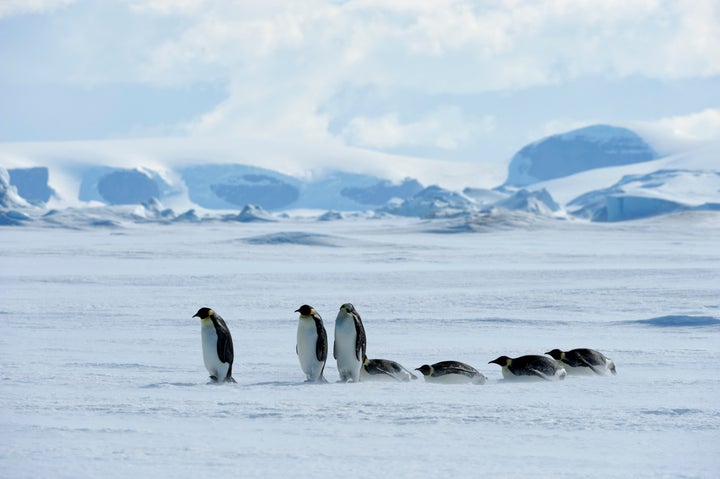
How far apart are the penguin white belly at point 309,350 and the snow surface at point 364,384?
0.21m

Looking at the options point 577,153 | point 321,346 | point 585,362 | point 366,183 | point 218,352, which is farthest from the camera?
point 577,153

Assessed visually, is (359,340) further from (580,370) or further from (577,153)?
(577,153)

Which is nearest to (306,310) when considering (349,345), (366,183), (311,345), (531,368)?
(311,345)

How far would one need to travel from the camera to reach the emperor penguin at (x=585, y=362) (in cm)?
652

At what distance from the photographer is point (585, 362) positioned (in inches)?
257

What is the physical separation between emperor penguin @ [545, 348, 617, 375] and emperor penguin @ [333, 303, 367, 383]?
132 centimetres

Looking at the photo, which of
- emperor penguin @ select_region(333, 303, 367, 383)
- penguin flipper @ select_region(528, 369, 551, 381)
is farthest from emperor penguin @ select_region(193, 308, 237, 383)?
penguin flipper @ select_region(528, 369, 551, 381)

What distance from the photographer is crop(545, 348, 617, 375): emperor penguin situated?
6.52m

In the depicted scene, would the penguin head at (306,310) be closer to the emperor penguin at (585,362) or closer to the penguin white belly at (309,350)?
the penguin white belly at (309,350)

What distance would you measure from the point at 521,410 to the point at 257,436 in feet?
4.80

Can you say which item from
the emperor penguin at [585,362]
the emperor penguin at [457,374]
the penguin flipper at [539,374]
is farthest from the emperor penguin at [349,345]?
the emperor penguin at [585,362]

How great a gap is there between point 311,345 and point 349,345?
25 cm

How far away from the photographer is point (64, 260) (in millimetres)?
23578

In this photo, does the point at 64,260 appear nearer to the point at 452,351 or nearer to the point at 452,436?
the point at 452,351
